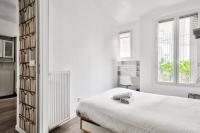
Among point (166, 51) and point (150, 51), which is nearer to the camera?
point (166, 51)

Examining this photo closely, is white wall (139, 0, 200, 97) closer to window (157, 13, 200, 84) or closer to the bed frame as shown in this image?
window (157, 13, 200, 84)

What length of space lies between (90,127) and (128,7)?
3246 millimetres

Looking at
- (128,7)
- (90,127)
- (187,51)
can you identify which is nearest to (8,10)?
(128,7)

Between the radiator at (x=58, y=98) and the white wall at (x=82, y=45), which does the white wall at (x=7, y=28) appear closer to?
the white wall at (x=82, y=45)

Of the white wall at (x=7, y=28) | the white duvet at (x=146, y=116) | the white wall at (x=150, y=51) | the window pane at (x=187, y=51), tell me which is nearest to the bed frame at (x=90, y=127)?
the white duvet at (x=146, y=116)

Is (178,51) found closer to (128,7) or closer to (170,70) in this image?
(170,70)

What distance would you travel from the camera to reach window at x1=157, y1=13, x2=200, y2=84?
304cm

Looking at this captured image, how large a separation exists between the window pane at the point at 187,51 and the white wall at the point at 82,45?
1.99 metres

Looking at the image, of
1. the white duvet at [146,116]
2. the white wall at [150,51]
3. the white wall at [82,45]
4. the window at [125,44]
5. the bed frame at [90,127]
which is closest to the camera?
→ the white duvet at [146,116]

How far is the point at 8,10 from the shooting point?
381 centimetres

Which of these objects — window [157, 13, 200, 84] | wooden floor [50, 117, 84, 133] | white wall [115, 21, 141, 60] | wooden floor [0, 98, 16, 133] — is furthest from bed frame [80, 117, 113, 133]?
white wall [115, 21, 141, 60]

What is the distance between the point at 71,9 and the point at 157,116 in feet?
8.68

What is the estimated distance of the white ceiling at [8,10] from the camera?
3341 mm

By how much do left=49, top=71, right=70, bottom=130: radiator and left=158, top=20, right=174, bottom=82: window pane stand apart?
8.16 feet
